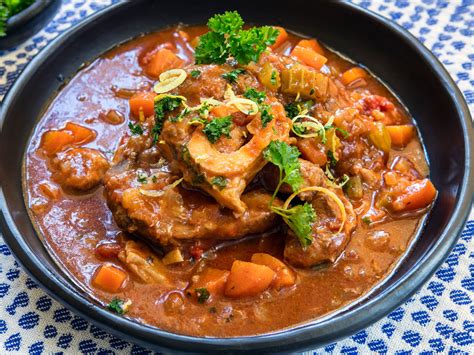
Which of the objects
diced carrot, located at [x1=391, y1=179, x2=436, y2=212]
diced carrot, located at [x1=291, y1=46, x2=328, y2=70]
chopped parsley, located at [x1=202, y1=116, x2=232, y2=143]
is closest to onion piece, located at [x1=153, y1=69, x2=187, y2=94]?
chopped parsley, located at [x1=202, y1=116, x2=232, y2=143]

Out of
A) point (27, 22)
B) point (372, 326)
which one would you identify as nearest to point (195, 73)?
point (372, 326)

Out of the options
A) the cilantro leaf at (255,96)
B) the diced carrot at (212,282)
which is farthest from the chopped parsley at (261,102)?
the diced carrot at (212,282)

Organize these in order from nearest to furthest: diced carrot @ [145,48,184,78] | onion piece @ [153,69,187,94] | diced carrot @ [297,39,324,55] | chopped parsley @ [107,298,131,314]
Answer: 1. chopped parsley @ [107,298,131,314]
2. onion piece @ [153,69,187,94]
3. diced carrot @ [145,48,184,78]
4. diced carrot @ [297,39,324,55]

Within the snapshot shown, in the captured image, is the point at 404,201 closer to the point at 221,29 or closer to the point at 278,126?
the point at 278,126

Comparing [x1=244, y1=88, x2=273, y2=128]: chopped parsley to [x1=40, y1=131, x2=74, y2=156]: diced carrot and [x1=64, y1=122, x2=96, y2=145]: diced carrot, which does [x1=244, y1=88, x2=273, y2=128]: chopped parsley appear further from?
[x1=40, y1=131, x2=74, y2=156]: diced carrot

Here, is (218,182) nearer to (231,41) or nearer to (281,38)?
(231,41)
